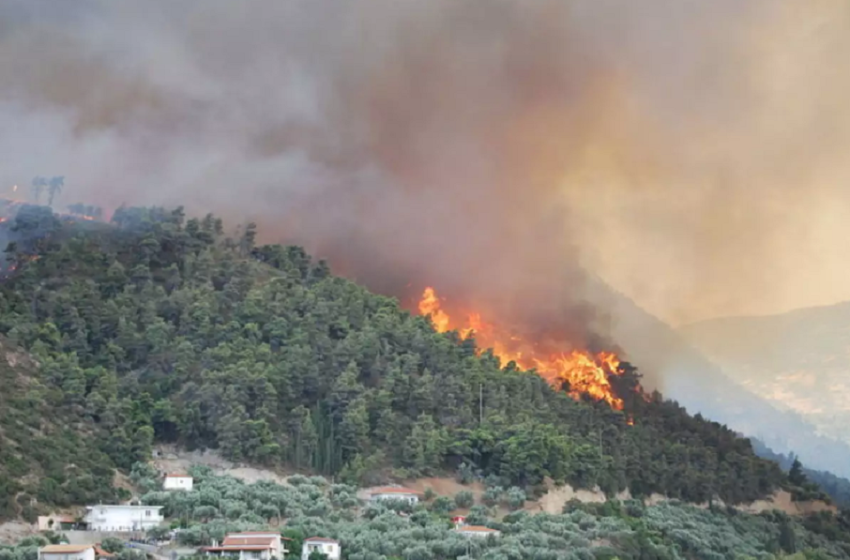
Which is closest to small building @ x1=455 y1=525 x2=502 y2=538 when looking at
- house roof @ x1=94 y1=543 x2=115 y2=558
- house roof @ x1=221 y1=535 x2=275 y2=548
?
house roof @ x1=221 y1=535 x2=275 y2=548

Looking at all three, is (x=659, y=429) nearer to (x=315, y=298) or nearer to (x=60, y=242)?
(x=315, y=298)

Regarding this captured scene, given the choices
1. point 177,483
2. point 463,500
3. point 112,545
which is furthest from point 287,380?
point 112,545

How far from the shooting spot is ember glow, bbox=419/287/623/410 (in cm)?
8981

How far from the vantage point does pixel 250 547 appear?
187 ft

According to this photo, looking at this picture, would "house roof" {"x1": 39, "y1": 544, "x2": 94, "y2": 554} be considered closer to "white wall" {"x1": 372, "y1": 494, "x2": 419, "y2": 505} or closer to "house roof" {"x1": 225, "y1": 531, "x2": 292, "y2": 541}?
"house roof" {"x1": 225, "y1": 531, "x2": 292, "y2": 541}

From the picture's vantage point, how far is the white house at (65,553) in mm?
54406

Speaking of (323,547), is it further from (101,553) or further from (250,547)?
(101,553)

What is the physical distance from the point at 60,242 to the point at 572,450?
31.0m

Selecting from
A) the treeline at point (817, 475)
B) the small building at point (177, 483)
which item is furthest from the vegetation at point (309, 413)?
the treeline at point (817, 475)

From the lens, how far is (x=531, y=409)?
8000 centimetres

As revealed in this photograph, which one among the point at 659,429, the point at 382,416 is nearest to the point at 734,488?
the point at 659,429

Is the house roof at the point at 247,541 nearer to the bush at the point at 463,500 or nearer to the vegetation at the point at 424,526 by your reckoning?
the vegetation at the point at 424,526

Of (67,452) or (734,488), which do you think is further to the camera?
(734,488)

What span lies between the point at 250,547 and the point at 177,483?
9.48 metres
